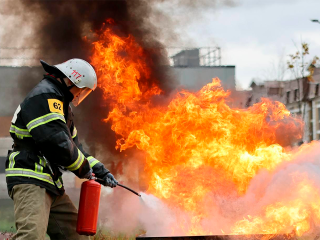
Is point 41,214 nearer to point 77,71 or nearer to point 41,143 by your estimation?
point 41,143

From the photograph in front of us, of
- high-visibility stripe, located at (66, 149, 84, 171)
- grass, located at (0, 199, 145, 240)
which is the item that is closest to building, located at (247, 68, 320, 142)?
grass, located at (0, 199, 145, 240)

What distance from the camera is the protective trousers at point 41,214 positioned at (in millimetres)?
3873

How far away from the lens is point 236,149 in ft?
Result: 22.5

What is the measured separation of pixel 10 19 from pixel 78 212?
6720 mm

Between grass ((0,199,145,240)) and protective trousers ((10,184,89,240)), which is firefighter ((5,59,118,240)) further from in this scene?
grass ((0,199,145,240))

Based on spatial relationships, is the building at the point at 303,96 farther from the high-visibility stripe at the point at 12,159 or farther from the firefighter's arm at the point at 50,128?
the high-visibility stripe at the point at 12,159

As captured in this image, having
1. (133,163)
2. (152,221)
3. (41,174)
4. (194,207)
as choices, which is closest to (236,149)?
(194,207)

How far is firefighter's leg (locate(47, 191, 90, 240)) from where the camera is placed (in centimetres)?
446

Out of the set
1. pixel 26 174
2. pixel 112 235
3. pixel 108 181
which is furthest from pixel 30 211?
pixel 112 235

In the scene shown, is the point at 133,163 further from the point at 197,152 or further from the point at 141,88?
the point at 197,152

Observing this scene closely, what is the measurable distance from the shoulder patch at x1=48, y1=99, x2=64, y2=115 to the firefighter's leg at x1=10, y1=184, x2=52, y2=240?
0.70 metres

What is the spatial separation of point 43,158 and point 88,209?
0.67 m

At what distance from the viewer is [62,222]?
4.48 m

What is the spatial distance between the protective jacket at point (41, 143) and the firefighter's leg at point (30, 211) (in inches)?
2.7
